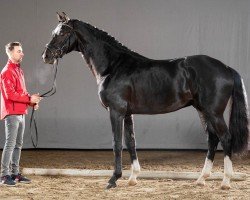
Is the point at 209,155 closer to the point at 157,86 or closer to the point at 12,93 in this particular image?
the point at 157,86

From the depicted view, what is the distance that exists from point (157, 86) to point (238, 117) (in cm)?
86

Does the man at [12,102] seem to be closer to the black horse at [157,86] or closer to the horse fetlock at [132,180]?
the black horse at [157,86]

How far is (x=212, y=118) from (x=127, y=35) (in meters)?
3.71

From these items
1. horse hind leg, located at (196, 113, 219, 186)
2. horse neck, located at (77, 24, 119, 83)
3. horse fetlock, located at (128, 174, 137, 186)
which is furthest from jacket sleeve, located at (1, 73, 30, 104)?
horse hind leg, located at (196, 113, 219, 186)

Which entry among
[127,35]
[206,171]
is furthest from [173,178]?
[127,35]

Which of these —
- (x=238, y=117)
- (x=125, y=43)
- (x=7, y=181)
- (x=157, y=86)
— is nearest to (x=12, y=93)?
(x=7, y=181)

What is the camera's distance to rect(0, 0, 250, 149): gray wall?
7.64 meters

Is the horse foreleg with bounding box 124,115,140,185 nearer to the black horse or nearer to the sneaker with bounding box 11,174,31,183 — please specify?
the black horse

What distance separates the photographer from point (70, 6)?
7.83 metres

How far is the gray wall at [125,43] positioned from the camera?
764 cm

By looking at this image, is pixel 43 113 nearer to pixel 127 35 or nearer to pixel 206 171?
pixel 127 35

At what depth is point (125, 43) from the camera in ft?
25.5

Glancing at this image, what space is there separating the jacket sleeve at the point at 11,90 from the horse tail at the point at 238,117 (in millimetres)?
2066

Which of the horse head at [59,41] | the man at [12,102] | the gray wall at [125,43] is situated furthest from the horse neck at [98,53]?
the gray wall at [125,43]
